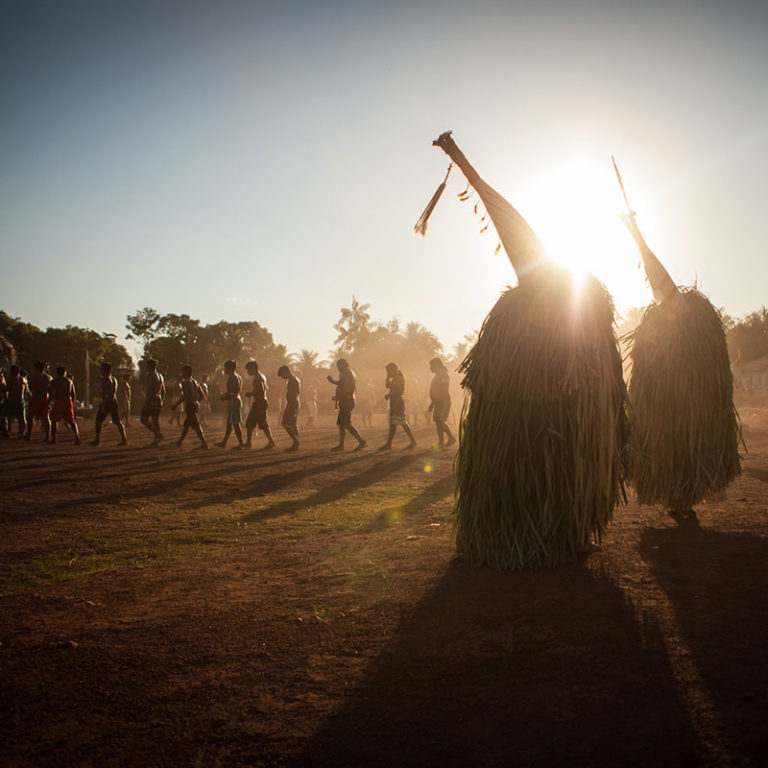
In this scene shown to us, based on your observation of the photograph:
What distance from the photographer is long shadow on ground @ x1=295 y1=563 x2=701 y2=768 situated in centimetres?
191

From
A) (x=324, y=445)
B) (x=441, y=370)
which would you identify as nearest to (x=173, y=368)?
(x=324, y=445)

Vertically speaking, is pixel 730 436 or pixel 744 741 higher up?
pixel 730 436

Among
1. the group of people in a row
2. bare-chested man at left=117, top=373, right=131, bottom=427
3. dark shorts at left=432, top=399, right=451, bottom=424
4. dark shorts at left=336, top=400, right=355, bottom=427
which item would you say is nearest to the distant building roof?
dark shorts at left=432, top=399, right=451, bottom=424

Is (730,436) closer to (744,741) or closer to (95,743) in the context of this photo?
(744,741)

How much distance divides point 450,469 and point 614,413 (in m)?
6.56

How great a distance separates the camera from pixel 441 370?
13.3 m

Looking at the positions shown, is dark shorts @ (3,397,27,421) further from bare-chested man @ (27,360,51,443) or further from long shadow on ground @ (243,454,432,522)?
long shadow on ground @ (243,454,432,522)

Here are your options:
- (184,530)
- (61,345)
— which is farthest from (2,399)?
(61,345)

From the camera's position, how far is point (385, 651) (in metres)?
2.74

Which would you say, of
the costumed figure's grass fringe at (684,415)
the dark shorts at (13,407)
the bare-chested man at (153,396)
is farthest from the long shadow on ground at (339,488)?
the dark shorts at (13,407)

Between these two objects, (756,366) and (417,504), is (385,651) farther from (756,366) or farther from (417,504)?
(756,366)

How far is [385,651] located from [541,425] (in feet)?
5.54

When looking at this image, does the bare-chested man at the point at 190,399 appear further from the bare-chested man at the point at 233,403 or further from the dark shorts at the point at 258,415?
the dark shorts at the point at 258,415

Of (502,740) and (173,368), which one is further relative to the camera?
(173,368)
